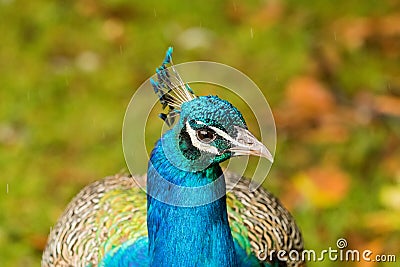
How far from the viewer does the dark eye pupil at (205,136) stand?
6.16ft

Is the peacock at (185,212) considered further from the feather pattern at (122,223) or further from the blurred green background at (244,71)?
the blurred green background at (244,71)

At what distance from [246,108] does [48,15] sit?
1405 millimetres

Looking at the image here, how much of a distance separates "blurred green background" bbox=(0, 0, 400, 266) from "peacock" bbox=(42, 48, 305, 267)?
27.1 inches

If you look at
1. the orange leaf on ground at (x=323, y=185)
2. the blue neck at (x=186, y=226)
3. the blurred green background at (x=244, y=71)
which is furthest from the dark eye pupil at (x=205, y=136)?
the orange leaf on ground at (x=323, y=185)

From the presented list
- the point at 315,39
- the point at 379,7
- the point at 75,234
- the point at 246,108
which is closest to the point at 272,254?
the point at 75,234

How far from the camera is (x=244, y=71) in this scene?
13.9 ft

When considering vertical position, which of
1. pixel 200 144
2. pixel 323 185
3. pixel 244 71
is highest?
pixel 244 71

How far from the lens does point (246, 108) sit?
401 centimetres

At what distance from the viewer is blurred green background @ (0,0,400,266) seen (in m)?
3.42

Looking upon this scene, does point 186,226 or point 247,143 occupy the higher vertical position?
point 247,143

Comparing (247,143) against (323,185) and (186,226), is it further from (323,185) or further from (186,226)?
(323,185)

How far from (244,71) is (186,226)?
2300mm

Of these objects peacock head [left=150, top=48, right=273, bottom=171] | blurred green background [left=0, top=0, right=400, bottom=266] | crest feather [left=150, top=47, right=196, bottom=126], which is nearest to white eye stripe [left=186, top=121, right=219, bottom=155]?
peacock head [left=150, top=48, right=273, bottom=171]

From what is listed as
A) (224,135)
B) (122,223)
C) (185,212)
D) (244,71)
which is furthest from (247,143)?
(244,71)
